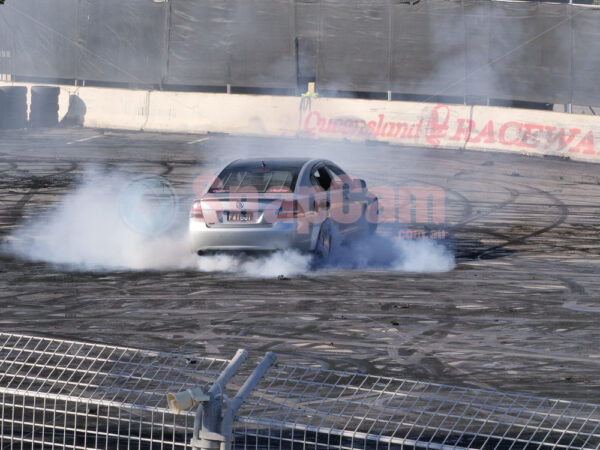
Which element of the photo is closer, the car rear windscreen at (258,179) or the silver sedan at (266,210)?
the silver sedan at (266,210)

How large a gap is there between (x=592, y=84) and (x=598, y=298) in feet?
65.3

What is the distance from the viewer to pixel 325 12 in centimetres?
3503

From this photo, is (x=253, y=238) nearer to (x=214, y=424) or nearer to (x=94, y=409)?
(x=94, y=409)

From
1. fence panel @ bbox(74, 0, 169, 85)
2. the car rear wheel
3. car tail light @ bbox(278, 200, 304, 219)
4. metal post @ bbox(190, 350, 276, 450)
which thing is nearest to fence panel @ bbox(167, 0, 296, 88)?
fence panel @ bbox(74, 0, 169, 85)

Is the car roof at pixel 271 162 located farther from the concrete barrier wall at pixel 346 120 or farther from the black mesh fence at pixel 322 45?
the black mesh fence at pixel 322 45

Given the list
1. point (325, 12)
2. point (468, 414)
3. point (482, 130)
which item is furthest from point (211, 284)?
point (325, 12)

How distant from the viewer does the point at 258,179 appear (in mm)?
13719

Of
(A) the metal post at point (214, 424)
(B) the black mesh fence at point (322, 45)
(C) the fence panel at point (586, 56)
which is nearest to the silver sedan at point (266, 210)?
(A) the metal post at point (214, 424)

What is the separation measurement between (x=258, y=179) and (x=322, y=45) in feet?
72.3

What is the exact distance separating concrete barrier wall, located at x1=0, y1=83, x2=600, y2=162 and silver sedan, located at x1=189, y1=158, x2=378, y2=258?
15.0 m

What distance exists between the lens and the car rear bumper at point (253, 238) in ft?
43.1

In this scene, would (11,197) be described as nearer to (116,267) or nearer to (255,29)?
(116,267)

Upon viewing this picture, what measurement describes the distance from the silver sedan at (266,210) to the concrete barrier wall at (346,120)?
15029 mm

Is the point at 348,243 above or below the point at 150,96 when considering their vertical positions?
below
